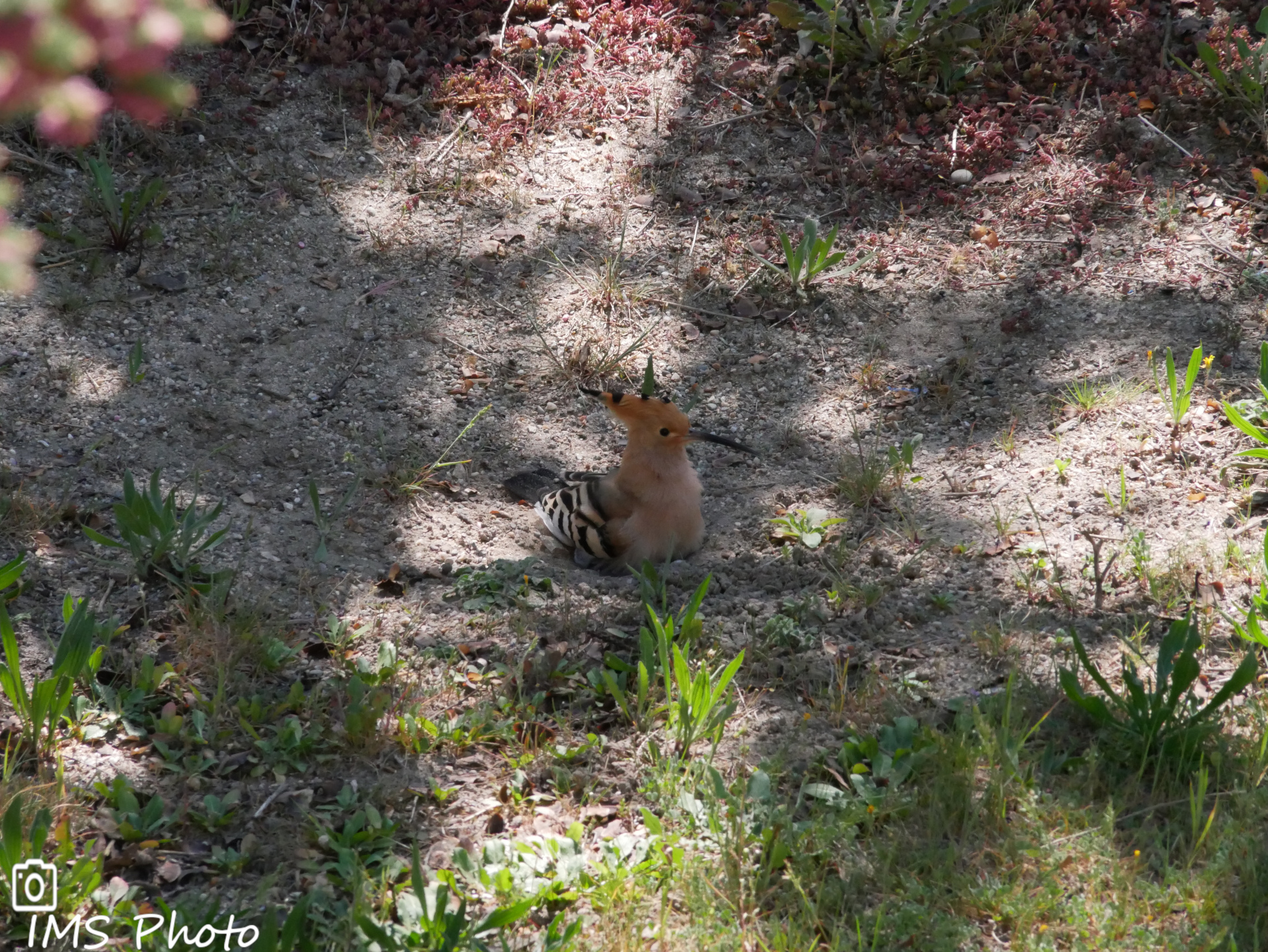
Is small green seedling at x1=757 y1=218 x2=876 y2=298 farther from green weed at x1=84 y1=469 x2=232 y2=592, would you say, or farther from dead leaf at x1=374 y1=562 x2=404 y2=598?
green weed at x1=84 y1=469 x2=232 y2=592

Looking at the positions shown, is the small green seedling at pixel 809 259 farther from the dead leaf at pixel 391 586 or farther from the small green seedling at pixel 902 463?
the dead leaf at pixel 391 586

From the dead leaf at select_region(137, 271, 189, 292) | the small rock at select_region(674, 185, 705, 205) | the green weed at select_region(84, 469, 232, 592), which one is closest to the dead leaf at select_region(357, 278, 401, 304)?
the dead leaf at select_region(137, 271, 189, 292)

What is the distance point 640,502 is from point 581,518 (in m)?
0.27

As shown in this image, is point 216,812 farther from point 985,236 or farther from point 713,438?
point 985,236

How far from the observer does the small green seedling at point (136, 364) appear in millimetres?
4902

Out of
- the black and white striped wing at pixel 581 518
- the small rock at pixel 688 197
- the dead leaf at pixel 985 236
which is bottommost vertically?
the black and white striped wing at pixel 581 518

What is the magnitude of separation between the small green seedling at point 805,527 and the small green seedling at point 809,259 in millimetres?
1658

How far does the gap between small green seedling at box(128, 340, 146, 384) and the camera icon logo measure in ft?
9.03

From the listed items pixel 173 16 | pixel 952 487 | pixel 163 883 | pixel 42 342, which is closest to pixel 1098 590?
pixel 952 487

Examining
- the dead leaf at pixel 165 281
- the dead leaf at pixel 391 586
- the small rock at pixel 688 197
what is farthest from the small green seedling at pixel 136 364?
the small rock at pixel 688 197

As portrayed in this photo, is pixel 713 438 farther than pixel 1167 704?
Yes

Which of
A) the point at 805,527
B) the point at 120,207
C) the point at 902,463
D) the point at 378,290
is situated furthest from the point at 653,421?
the point at 120,207

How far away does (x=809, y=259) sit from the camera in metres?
5.74

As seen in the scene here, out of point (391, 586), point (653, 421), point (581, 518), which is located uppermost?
point (653, 421)
